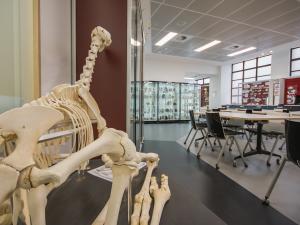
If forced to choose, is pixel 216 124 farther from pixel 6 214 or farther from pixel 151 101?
pixel 151 101

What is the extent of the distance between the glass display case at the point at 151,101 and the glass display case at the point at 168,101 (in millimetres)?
242

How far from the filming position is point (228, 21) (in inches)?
204

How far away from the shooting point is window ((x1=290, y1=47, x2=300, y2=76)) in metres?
7.58

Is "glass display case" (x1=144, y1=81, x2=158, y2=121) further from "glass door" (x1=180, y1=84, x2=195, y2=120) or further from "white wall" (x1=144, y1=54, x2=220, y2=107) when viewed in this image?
"glass door" (x1=180, y1=84, x2=195, y2=120)

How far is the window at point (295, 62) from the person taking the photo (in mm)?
7582

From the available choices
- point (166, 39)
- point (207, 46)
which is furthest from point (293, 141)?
point (207, 46)

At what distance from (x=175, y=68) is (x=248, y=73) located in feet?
12.0

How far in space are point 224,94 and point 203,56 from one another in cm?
295

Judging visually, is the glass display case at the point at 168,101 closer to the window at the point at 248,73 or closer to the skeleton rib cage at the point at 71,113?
the window at the point at 248,73

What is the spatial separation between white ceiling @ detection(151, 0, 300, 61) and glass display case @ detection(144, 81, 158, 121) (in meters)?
2.21

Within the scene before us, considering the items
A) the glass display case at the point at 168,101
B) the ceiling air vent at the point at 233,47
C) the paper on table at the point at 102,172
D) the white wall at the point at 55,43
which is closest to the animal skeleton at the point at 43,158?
the paper on table at the point at 102,172

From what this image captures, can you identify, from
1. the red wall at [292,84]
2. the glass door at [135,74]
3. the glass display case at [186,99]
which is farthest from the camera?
Answer: the glass display case at [186,99]

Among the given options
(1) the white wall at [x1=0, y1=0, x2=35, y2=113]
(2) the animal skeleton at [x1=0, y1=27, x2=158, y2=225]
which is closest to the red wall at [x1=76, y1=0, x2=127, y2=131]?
(1) the white wall at [x1=0, y1=0, x2=35, y2=113]

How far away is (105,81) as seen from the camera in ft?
5.79
